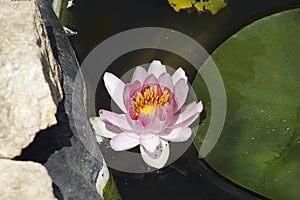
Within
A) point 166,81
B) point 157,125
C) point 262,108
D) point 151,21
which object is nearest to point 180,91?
point 166,81

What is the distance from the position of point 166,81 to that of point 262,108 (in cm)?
33

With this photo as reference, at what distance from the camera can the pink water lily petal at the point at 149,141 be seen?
2.00 m

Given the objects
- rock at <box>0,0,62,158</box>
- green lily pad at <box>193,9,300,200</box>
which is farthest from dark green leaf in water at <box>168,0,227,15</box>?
rock at <box>0,0,62,158</box>

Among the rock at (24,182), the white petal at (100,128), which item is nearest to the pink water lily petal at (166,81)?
the white petal at (100,128)

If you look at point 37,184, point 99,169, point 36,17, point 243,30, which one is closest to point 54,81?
point 36,17

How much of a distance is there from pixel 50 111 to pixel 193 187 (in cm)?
91

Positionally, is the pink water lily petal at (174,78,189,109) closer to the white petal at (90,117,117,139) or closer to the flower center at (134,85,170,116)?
the flower center at (134,85,170,116)

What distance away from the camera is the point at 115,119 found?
1.97 meters

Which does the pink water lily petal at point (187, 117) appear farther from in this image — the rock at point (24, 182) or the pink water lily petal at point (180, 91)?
the rock at point (24, 182)

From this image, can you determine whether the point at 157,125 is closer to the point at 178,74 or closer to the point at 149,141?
the point at 149,141

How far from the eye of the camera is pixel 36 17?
1491mm

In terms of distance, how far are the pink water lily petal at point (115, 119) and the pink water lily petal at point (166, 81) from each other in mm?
176

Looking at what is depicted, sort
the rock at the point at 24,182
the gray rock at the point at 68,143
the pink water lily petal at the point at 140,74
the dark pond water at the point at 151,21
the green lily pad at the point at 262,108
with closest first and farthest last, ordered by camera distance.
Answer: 1. the rock at the point at 24,182
2. the gray rock at the point at 68,143
3. the green lily pad at the point at 262,108
4. the pink water lily petal at the point at 140,74
5. the dark pond water at the point at 151,21

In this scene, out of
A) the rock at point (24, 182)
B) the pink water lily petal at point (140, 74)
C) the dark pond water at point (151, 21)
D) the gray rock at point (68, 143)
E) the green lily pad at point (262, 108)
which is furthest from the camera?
the dark pond water at point (151, 21)
